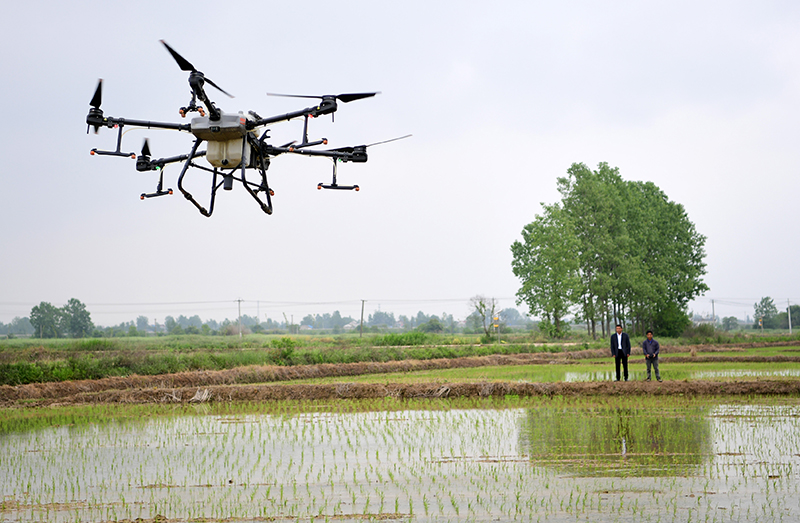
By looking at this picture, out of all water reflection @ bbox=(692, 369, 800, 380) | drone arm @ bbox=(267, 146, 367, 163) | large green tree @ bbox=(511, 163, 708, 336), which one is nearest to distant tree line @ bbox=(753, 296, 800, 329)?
large green tree @ bbox=(511, 163, 708, 336)

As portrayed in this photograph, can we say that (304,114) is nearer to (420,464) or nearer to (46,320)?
(420,464)

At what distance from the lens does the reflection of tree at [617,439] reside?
973cm

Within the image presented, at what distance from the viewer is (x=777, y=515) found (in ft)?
23.5

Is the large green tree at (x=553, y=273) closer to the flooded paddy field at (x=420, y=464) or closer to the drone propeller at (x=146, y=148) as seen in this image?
the flooded paddy field at (x=420, y=464)

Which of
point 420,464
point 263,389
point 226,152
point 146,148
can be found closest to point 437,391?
point 263,389

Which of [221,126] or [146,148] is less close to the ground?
[146,148]

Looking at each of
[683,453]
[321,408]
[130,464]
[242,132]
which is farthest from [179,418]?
[683,453]

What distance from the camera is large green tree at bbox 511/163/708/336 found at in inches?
2258

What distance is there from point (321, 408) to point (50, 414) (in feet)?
23.2

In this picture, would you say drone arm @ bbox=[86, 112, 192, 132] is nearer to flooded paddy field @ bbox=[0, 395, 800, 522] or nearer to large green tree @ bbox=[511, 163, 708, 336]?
flooded paddy field @ bbox=[0, 395, 800, 522]

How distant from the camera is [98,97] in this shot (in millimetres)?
10672

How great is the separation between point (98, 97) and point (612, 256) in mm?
53933

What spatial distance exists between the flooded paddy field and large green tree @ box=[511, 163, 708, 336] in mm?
40964

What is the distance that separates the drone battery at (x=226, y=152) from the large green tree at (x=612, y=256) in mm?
48473
